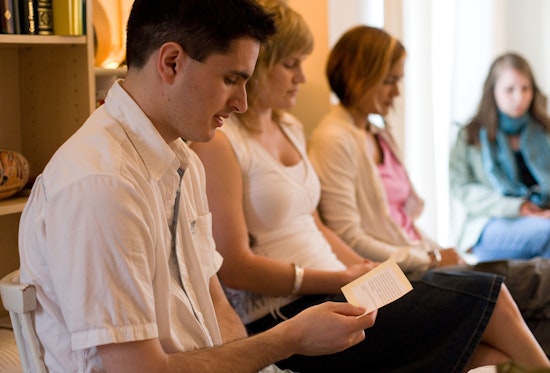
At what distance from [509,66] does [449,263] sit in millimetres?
1466

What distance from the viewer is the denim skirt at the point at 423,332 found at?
1775 millimetres

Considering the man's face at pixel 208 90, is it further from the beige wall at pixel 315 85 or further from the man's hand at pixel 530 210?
the man's hand at pixel 530 210

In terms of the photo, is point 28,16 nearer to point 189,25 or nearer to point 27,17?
point 27,17

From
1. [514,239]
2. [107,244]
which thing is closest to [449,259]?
[514,239]

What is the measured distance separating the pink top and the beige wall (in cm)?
25

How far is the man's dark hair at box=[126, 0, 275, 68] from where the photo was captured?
1.32 meters

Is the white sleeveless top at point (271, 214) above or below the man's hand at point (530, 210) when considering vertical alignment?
above

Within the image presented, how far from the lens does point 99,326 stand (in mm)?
1195

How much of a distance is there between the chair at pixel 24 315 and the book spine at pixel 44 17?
0.74 meters

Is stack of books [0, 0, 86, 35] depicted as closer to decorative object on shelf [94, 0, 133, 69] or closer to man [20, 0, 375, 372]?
decorative object on shelf [94, 0, 133, 69]

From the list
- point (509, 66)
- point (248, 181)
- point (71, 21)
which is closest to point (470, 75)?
point (509, 66)

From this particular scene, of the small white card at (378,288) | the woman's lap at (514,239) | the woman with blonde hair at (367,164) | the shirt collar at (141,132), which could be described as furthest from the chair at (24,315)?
the woman's lap at (514,239)

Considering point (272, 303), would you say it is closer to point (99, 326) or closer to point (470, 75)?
point (99, 326)

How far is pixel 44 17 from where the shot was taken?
1914 mm
